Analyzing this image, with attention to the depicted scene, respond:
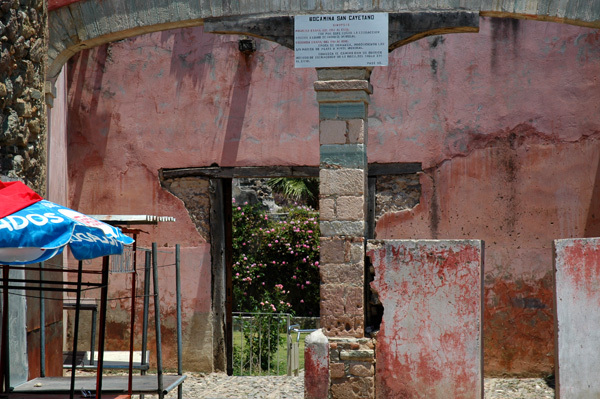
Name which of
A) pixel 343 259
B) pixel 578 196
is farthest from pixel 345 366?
pixel 578 196

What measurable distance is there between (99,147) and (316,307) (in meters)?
6.96

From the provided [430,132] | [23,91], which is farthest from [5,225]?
[430,132]

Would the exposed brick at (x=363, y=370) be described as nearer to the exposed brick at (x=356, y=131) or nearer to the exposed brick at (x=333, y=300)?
the exposed brick at (x=333, y=300)

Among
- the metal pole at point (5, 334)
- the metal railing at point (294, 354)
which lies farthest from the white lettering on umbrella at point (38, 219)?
the metal railing at point (294, 354)

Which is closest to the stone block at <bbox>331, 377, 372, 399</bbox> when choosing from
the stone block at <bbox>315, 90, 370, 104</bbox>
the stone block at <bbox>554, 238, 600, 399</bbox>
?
the stone block at <bbox>554, 238, 600, 399</bbox>

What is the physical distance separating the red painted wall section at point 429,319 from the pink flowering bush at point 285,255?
8.41 m

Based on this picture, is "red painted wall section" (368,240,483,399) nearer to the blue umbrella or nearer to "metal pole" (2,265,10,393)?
the blue umbrella

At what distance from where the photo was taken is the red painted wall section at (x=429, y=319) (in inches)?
252

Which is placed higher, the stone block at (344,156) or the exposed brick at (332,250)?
the stone block at (344,156)

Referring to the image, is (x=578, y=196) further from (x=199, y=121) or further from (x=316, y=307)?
(x=316, y=307)

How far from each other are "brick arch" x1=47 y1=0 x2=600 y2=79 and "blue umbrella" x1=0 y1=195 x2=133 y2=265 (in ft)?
10.7

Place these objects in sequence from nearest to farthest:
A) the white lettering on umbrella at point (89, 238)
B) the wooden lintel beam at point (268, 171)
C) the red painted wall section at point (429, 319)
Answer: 1. the white lettering on umbrella at point (89, 238)
2. the red painted wall section at point (429, 319)
3. the wooden lintel beam at point (268, 171)

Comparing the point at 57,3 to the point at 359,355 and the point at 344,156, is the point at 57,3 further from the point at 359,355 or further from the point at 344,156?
the point at 359,355

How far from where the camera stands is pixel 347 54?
22.8 feet
